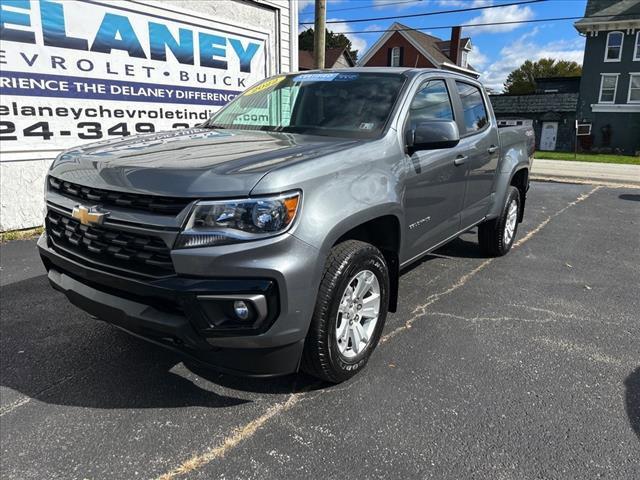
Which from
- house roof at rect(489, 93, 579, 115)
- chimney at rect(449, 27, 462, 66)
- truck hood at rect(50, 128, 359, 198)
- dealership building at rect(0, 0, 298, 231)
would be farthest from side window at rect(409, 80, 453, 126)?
chimney at rect(449, 27, 462, 66)

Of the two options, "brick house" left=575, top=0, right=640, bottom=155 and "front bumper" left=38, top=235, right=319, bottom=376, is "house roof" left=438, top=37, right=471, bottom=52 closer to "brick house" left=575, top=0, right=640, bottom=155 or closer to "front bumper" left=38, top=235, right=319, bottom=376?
"brick house" left=575, top=0, right=640, bottom=155

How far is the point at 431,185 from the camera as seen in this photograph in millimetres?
3604

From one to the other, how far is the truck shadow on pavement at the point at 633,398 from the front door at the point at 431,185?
1514mm

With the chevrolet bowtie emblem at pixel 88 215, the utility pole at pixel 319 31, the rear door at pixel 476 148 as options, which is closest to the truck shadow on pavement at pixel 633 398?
the rear door at pixel 476 148

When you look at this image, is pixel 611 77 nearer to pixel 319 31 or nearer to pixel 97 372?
pixel 319 31

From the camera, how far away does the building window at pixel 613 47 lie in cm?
3131

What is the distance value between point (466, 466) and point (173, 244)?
5.54 feet

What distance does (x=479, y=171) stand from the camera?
178 inches

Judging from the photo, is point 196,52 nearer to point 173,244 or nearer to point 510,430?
point 173,244

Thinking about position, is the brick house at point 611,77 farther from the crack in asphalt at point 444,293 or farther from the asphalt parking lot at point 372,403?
the asphalt parking lot at point 372,403

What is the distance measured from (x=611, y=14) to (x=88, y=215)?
1461 inches

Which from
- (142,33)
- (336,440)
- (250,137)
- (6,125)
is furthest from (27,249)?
(336,440)

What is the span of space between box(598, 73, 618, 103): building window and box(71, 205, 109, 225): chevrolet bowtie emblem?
1431 inches

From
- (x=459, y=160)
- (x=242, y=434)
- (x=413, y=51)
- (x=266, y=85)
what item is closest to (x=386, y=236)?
(x=459, y=160)
